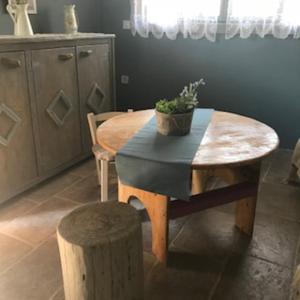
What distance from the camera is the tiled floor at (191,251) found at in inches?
66.5

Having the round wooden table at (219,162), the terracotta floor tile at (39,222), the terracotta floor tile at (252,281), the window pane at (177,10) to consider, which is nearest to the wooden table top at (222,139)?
the round wooden table at (219,162)

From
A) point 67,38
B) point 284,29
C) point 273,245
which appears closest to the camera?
point 273,245

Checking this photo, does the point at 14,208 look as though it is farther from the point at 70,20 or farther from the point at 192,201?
the point at 70,20

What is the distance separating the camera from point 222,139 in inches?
71.0

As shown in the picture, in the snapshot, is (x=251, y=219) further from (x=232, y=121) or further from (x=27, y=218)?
(x=27, y=218)

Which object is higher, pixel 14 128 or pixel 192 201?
pixel 14 128

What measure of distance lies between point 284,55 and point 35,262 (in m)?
2.90

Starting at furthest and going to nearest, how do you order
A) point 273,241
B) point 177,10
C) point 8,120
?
point 177,10, point 8,120, point 273,241

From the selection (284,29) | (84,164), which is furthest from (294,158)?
(84,164)

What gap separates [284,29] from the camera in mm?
3146

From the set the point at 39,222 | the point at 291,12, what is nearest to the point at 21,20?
the point at 39,222

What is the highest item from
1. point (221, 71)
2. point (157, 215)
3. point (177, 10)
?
point (177, 10)

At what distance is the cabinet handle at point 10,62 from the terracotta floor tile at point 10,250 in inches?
43.8

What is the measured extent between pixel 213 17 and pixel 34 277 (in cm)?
286
